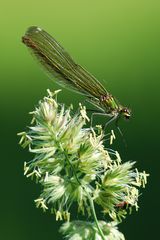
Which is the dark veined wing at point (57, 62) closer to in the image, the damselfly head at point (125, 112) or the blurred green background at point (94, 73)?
the damselfly head at point (125, 112)

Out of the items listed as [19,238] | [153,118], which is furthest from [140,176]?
[153,118]

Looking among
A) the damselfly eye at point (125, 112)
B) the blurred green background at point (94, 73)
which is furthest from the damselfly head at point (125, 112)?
the blurred green background at point (94, 73)

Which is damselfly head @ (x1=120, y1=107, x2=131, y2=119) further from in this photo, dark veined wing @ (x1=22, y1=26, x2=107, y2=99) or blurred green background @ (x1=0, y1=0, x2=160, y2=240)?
blurred green background @ (x1=0, y1=0, x2=160, y2=240)

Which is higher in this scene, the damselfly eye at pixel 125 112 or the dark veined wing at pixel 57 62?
the dark veined wing at pixel 57 62

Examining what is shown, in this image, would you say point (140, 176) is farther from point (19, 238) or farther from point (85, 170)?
point (19, 238)

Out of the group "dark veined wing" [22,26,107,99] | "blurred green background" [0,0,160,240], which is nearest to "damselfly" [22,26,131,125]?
"dark veined wing" [22,26,107,99]

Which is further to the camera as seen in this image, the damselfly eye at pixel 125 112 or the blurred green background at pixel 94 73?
the blurred green background at pixel 94 73

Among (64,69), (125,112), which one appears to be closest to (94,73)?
(125,112)

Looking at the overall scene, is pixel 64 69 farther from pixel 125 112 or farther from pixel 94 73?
pixel 94 73
